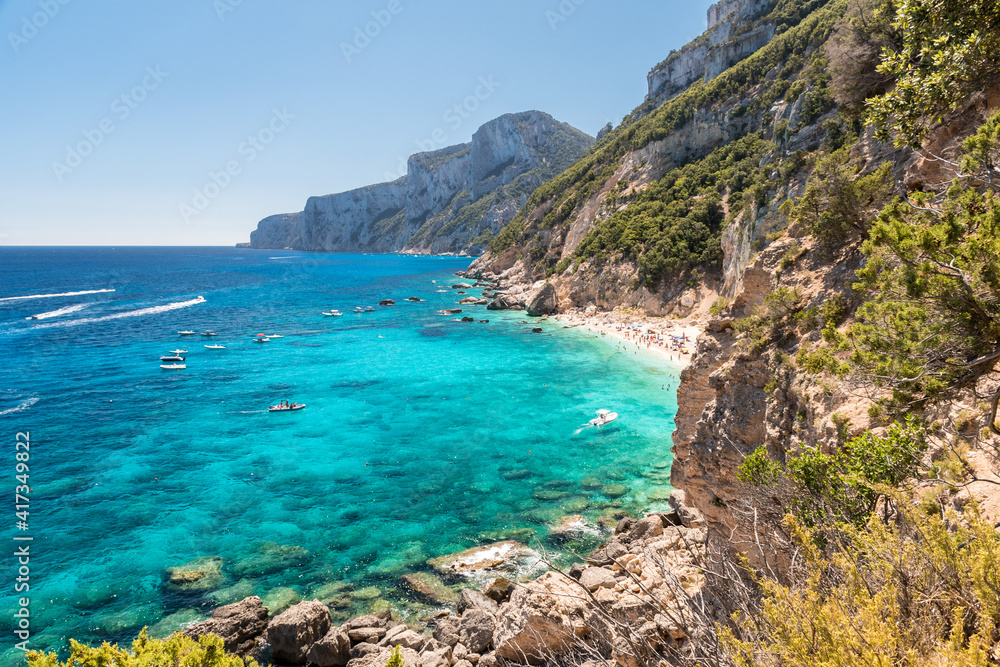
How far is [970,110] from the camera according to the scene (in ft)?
30.1

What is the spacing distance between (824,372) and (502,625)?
29.1 ft

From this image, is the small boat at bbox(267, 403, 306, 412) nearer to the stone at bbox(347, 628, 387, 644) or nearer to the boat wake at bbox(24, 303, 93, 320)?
the stone at bbox(347, 628, 387, 644)

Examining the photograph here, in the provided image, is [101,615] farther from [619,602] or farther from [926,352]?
[926,352]

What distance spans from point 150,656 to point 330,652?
Result: 22.2ft

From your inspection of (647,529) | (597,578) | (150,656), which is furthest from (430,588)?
(150,656)

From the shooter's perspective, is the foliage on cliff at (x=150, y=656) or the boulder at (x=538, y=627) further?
the boulder at (x=538, y=627)

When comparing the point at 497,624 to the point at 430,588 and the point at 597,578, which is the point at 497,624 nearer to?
the point at 597,578

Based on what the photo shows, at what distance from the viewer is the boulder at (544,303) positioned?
60438mm

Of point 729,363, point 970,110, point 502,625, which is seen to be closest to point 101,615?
point 502,625

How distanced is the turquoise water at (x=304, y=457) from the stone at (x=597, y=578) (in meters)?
3.13

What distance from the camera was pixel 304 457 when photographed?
23.4 m

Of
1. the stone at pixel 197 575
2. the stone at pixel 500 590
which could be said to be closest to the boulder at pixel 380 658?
the stone at pixel 500 590

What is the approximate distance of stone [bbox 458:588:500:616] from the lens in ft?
40.5

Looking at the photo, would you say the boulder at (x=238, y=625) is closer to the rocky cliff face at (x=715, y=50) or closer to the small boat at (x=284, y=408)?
the small boat at (x=284, y=408)
